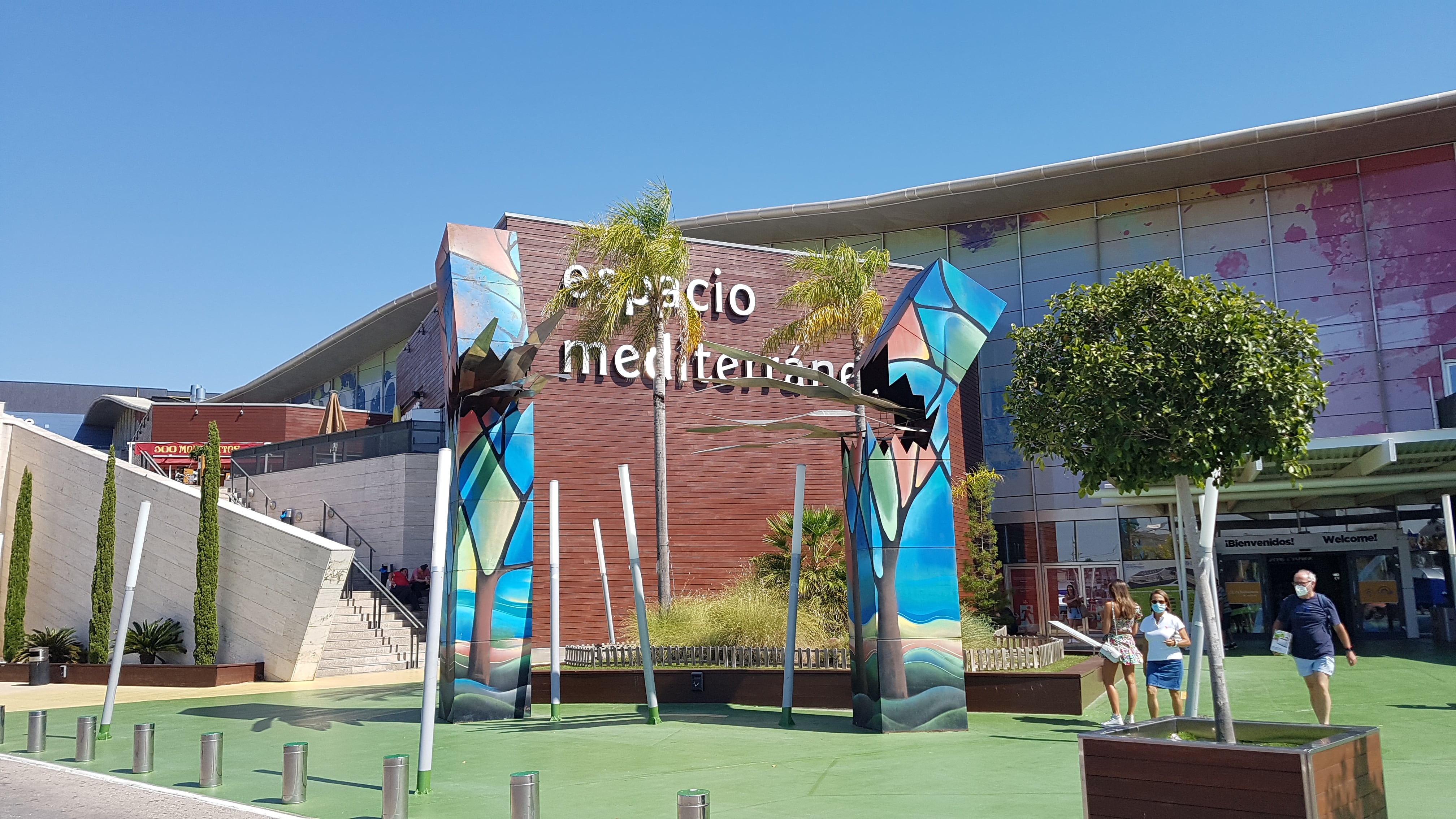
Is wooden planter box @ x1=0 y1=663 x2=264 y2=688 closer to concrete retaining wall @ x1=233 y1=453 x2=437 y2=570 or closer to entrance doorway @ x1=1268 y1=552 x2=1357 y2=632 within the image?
concrete retaining wall @ x1=233 y1=453 x2=437 y2=570

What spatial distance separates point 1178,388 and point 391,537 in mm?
21715

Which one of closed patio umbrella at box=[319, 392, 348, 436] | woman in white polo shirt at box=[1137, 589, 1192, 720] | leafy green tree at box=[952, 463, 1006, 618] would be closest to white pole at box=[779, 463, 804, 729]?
woman in white polo shirt at box=[1137, 589, 1192, 720]

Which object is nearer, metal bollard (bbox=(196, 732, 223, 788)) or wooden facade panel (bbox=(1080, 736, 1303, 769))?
wooden facade panel (bbox=(1080, 736, 1303, 769))

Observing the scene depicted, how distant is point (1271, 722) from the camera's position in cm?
649

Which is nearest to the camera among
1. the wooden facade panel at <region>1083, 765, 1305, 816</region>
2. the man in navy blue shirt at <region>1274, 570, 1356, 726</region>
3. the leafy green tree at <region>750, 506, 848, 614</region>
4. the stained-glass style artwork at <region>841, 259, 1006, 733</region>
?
the wooden facade panel at <region>1083, 765, 1305, 816</region>

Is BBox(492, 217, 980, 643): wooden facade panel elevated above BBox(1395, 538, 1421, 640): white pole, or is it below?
above

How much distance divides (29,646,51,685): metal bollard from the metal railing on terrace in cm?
771

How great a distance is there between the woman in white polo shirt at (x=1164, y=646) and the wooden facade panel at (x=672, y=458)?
35.7 feet

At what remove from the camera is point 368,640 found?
2133 centimetres

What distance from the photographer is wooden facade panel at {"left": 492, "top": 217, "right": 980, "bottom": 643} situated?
21375 mm

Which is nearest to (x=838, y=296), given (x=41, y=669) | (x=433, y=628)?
(x=433, y=628)

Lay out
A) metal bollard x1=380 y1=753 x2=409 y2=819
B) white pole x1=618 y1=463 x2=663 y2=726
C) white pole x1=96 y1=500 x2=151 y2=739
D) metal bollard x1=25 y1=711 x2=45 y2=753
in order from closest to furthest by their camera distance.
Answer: metal bollard x1=380 y1=753 x2=409 y2=819, metal bollard x1=25 y1=711 x2=45 y2=753, white pole x1=96 y1=500 x2=151 y2=739, white pole x1=618 y1=463 x2=663 y2=726

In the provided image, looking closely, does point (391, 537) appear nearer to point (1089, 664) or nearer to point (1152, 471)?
point (1089, 664)

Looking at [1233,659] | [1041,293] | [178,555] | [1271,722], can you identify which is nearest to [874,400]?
[1271,722]
